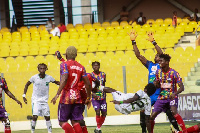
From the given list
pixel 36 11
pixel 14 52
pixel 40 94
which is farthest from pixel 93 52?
pixel 36 11

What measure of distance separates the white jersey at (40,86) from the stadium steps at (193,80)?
226 inches

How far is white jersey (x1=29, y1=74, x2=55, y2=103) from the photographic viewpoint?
1323 cm

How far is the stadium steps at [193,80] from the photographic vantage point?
1714cm

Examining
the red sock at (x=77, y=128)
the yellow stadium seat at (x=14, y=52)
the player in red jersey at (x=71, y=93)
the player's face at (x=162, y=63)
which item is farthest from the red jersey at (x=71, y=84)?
the yellow stadium seat at (x=14, y=52)

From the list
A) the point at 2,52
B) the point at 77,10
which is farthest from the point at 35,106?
the point at 77,10

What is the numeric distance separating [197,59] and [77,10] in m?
14.0

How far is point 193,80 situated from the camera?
17.6m

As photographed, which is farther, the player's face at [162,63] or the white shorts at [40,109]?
the white shorts at [40,109]

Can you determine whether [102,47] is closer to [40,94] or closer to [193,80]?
[193,80]

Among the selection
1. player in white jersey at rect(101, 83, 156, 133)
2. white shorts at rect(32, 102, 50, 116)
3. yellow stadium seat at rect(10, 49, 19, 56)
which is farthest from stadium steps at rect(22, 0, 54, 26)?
player in white jersey at rect(101, 83, 156, 133)

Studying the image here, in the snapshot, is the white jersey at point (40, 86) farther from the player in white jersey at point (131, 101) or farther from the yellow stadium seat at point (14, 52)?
the yellow stadium seat at point (14, 52)

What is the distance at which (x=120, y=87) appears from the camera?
56.7ft

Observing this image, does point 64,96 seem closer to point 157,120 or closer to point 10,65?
point 157,120

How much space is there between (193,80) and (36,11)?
16958 mm
